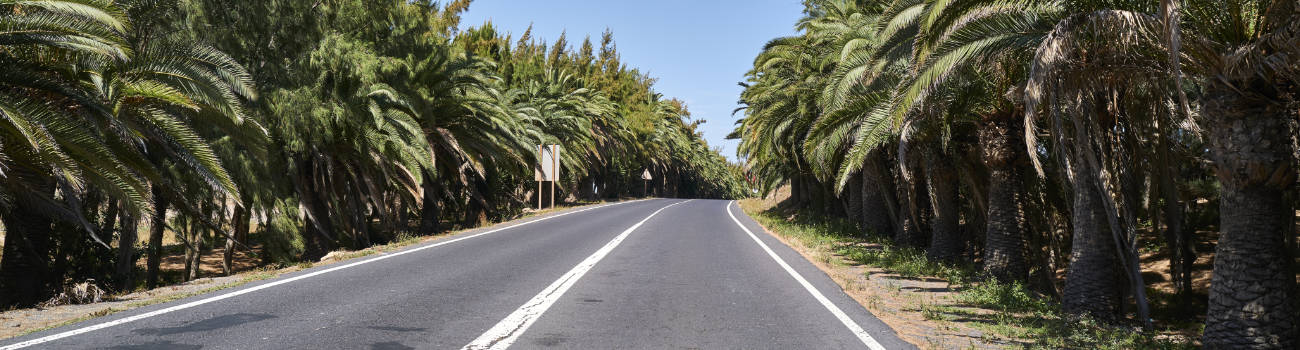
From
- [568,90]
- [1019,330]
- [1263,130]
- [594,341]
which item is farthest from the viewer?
[568,90]

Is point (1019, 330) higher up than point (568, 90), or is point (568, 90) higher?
point (568, 90)

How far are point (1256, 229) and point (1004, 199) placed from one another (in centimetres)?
534

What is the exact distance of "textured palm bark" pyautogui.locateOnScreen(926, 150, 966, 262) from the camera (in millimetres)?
14070

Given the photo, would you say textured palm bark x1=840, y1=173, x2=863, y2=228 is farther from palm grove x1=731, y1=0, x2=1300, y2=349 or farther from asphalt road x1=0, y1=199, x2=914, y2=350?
asphalt road x1=0, y1=199, x2=914, y2=350

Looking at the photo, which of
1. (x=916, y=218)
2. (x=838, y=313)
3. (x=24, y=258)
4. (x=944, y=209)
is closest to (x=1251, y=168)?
(x=838, y=313)

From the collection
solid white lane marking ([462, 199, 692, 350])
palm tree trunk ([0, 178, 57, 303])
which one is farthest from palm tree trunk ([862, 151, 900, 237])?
palm tree trunk ([0, 178, 57, 303])

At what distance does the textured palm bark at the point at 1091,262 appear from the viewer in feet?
27.7

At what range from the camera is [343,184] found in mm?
19109

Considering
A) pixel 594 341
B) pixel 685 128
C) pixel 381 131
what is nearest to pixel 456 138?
pixel 381 131

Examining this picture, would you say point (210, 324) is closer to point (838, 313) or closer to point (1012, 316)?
point (838, 313)

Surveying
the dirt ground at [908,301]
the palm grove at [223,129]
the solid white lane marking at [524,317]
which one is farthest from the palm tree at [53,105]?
the dirt ground at [908,301]

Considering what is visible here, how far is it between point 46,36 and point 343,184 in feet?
36.2

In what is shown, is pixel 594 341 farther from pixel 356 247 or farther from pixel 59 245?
pixel 356 247

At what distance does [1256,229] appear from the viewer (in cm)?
627
